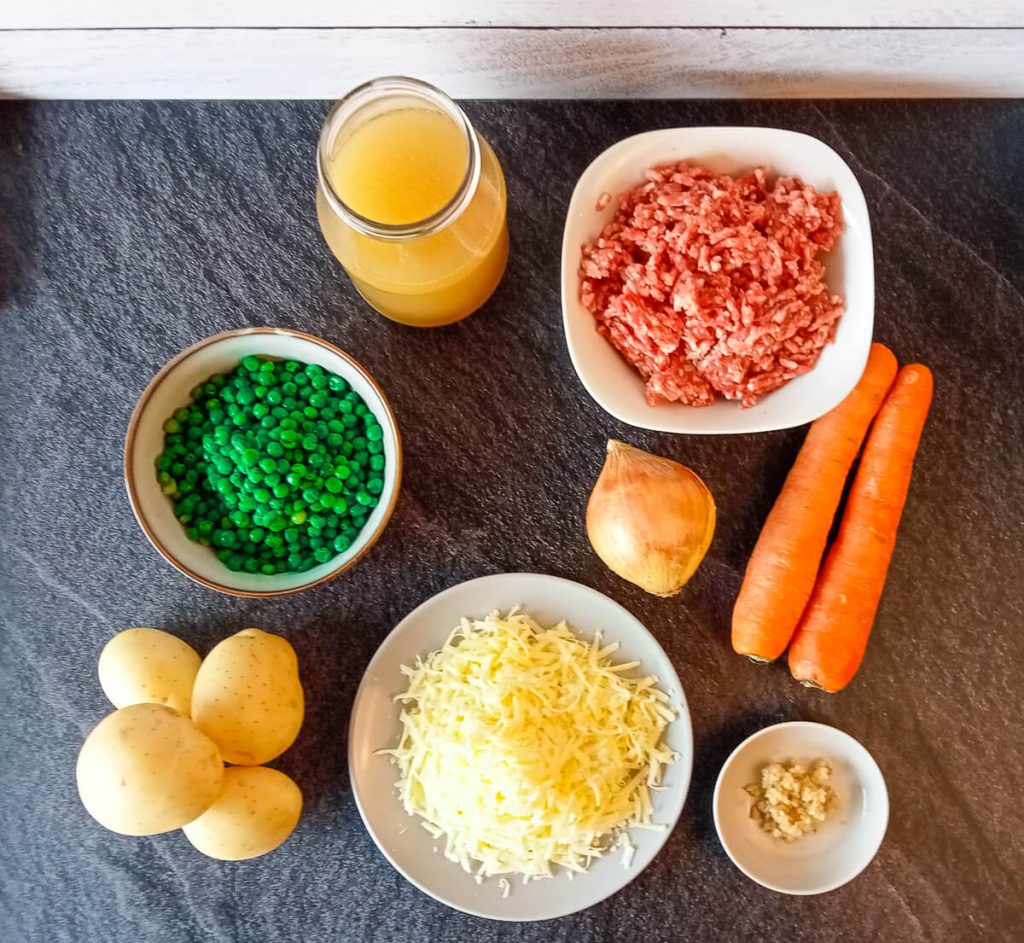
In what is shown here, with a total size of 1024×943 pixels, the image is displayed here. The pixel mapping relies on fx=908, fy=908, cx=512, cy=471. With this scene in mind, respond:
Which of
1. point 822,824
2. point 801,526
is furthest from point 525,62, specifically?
point 822,824

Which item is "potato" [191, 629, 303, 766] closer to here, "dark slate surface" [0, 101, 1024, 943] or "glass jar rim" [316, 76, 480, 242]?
"dark slate surface" [0, 101, 1024, 943]

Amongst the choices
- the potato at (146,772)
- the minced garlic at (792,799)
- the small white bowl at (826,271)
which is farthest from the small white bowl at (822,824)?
the potato at (146,772)

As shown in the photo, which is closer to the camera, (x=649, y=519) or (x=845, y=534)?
(x=649, y=519)

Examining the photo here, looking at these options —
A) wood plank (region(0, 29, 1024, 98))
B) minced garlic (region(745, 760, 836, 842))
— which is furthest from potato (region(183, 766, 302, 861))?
wood plank (region(0, 29, 1024, 98))

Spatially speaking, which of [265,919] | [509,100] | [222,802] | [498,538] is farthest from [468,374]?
[265,919]

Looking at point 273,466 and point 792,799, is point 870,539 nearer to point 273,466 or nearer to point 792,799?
point 792,799

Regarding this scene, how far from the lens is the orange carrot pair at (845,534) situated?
53.6 inches

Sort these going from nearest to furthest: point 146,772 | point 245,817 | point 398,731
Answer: point 146,772 → point 245,817 → point 398,731

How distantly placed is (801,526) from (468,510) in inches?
20.0

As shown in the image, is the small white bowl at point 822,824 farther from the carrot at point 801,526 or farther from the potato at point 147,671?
the potato at point 147,671

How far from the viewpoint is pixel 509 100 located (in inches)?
57.3

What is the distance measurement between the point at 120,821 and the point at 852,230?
1.23 metres

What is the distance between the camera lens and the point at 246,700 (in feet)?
4.02

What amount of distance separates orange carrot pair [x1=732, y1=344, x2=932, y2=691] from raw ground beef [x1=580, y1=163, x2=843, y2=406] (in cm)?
20
